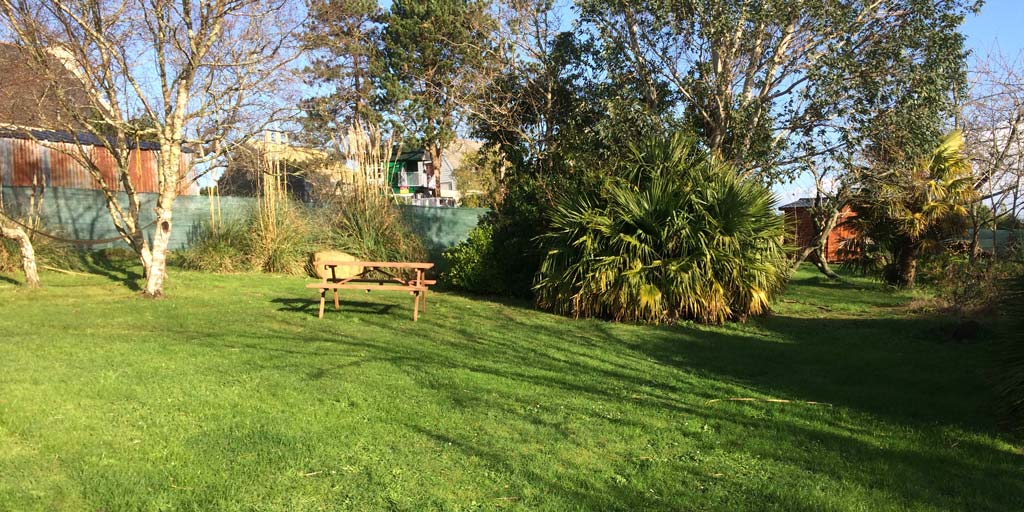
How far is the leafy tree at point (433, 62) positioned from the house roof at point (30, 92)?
254 inches

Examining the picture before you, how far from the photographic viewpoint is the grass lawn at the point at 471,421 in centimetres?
377

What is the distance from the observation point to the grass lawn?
148 inches

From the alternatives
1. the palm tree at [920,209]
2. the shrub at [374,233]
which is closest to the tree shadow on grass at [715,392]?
the palm tree at [920,209]

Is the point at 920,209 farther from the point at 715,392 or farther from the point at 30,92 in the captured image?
the point at 30,92

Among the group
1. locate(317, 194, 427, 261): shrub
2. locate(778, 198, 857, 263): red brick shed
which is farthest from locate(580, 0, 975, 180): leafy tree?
locate(317, 194, 427, 261): shrub

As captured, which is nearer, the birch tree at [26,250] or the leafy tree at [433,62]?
the birch tree at [26,250]

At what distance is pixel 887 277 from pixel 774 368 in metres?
10.9

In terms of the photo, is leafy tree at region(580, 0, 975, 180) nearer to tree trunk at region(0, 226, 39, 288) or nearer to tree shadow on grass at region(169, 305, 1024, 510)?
tree shadow on grass at region(169, 305, 1024, 510)

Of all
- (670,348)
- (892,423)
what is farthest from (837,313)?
(892,423)

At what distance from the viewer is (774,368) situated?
7648 millimetres

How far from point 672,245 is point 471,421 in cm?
678

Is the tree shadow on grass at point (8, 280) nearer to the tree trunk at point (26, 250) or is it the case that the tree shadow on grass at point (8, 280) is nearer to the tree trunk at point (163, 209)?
the tree trunk at point (26, 250)

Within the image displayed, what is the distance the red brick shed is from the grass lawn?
504 cm

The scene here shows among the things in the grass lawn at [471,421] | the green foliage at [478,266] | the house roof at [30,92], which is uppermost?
the house roof at [30,92]
